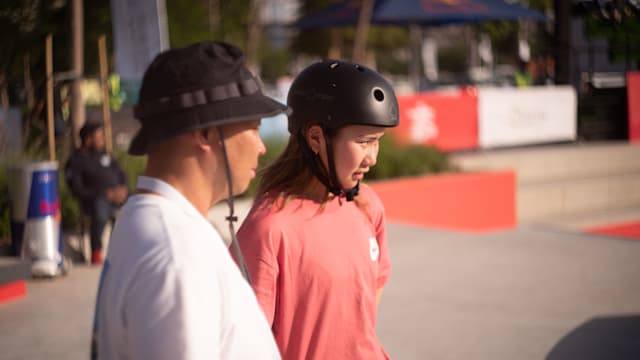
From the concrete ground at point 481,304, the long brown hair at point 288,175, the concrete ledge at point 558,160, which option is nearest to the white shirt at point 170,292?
the long brown hair at point 288,175

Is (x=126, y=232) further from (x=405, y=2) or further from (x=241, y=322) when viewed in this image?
(x=405, y=2)

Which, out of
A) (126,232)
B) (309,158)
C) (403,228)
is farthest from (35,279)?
(126,232)

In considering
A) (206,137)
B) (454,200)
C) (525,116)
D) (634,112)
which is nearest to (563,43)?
(634,112)

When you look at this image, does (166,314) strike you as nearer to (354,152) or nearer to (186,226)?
(186,226)

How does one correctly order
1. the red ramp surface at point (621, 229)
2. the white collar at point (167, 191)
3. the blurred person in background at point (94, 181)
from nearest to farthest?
the white collar at point (167, 191)
the blurred person in background at point (94, 181)
the red ramp surface at point (621, 229)

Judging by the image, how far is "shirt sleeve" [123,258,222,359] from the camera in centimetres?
158

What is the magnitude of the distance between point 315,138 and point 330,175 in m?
0.17

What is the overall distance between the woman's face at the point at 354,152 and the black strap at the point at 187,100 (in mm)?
1243

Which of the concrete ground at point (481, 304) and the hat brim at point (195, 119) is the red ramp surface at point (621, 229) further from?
the hat brim at point (195, 119)

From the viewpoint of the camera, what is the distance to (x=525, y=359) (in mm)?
5969

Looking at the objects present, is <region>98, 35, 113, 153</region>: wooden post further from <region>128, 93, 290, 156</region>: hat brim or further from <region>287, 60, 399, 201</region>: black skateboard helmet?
<region>128, 93, 290, 156</region>: hat brim

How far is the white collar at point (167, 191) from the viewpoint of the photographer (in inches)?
68.7

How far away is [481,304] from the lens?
7480 millimetres

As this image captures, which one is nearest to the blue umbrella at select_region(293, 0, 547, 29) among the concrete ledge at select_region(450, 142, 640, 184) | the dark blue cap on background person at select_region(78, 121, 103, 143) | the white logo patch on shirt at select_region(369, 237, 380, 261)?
the concrete ledge at select_region(450, 142, 640, 184)
